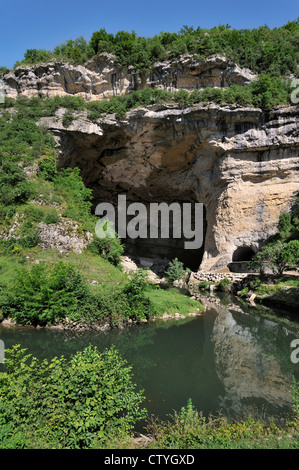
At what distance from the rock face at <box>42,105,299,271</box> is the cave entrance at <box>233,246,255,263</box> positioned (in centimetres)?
12

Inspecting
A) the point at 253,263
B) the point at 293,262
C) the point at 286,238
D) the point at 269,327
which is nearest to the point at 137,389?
the point at 269,327

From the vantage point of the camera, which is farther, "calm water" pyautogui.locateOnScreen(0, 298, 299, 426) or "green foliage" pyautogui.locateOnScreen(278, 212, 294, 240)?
"green foliage" pyautogui.locateOnScreen(278, 212, 294, 240)

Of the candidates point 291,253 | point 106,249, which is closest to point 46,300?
point 106,249

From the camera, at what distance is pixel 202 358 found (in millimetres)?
7582

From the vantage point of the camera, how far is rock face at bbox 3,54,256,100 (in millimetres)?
24625

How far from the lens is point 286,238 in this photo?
19516 millimetres

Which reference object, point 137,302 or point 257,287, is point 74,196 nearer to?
point 137,302

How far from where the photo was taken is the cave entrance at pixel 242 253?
2345cm

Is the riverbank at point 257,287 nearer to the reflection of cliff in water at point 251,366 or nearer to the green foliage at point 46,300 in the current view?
the reflection of cliff in water at point 251,366

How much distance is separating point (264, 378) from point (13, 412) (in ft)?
18.3

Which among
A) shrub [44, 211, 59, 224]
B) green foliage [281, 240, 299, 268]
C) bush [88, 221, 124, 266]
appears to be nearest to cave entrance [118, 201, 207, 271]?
green foliage [281, 240, 299, 268]

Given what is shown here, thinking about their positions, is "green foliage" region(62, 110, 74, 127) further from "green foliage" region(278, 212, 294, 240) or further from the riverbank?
"green foliage" region(278, 212, 294, 240)

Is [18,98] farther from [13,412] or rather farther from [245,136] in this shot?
[13,412]

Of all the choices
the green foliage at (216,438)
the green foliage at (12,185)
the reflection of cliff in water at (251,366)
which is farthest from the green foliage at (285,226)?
the green foliage at (216,438)
